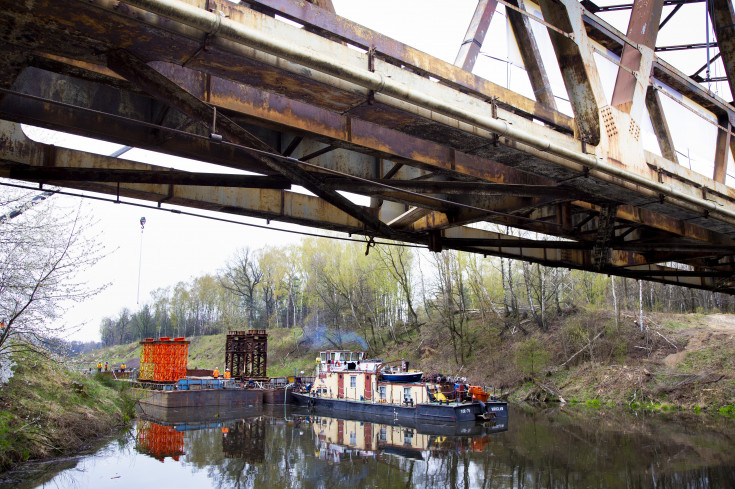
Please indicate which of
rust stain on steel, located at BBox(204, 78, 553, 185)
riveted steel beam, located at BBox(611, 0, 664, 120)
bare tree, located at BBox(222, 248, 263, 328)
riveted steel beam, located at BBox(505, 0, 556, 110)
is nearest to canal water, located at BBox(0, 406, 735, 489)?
rust stain on steel, located at BBox(204, 78, 553, 185)

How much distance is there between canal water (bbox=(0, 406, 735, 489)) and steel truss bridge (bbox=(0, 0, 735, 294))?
25.7 feet

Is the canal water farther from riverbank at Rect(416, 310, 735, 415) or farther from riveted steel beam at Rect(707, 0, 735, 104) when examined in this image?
riveted steel beam at Rect(707, 0, 735, 104)

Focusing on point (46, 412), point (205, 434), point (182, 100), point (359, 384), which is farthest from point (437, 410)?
point (182, 100)

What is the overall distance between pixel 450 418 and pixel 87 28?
23.6 meters

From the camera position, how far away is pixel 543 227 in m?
10.7

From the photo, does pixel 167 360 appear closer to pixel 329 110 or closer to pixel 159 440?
pixel 159 440

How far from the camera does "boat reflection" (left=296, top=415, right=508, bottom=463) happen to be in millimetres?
18016

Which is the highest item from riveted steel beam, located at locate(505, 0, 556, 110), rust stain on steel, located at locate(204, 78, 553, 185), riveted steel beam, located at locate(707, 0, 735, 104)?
riveted steel beam, located at locate(707, 0, 735, 104)

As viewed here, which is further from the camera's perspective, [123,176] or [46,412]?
[46,412]

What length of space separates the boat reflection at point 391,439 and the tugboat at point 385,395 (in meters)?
0.86

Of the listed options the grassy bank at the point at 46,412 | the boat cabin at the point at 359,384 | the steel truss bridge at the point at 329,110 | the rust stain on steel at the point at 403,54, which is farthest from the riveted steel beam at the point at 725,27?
the boat cabin at the point at 359,384

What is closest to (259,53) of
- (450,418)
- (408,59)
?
(408,59)

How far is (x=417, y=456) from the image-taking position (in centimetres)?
1745

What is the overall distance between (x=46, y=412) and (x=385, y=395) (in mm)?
17415
